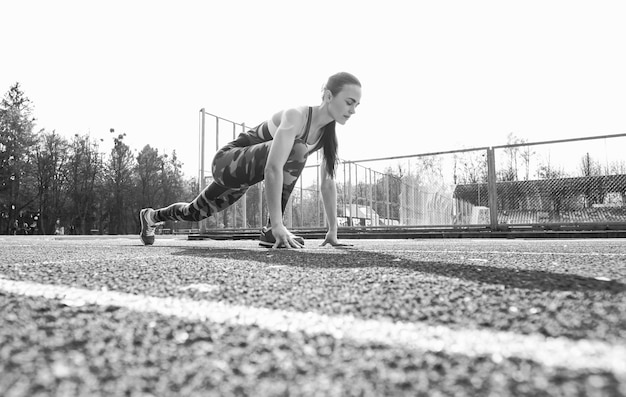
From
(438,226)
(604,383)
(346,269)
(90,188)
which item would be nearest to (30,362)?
(604,383)

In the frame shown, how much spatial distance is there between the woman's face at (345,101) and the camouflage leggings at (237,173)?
1.07 ft

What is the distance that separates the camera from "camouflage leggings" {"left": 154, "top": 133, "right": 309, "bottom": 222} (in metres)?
3.11

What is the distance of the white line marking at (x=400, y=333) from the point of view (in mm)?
494

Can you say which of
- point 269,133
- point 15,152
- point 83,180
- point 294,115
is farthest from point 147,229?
point 83,180

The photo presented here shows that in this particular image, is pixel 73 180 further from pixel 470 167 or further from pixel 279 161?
pixel 279 161

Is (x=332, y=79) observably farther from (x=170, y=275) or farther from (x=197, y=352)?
(x=197, y=352)

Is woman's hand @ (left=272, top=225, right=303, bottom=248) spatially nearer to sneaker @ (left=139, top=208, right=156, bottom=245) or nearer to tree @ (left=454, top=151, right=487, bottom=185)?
sneaker @ (left=139, top=208, right=156, bottom=245)

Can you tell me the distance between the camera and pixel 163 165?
127 feet

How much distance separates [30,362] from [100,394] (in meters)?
0.13

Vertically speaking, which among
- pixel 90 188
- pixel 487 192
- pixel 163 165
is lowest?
pixel 487 192

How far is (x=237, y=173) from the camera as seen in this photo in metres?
3.18

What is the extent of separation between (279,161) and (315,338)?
2.16 m

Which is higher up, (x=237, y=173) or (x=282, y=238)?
(x=237, y=173)

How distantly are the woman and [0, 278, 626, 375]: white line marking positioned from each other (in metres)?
1.82
